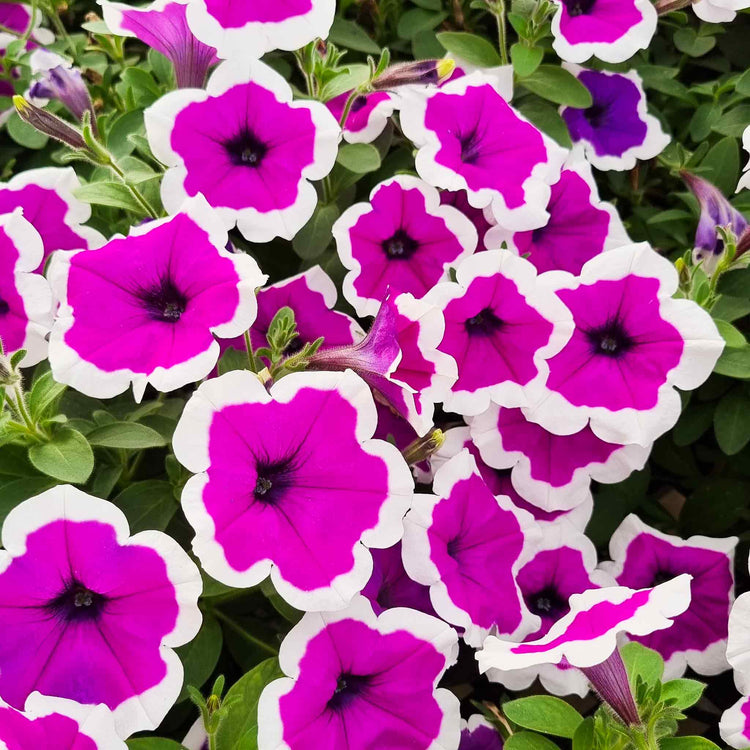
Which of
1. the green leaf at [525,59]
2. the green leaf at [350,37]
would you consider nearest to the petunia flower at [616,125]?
the green leaf at [525,59]

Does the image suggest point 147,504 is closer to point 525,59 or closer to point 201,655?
point 201,655

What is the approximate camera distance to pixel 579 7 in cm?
135

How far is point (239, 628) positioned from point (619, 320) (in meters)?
0.64

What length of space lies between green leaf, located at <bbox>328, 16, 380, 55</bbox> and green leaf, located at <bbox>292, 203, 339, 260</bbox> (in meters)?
0.34

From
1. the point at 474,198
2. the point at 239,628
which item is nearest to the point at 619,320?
the point at 474,198

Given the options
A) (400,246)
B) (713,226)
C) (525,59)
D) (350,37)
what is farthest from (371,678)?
(350,37)

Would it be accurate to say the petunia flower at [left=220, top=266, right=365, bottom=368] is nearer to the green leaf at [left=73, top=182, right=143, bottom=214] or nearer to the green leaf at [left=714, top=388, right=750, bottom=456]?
the green leaf at [left=73, top=182, right=143, bottom=214]

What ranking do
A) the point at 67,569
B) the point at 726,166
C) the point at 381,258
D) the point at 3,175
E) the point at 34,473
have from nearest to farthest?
the point at 67,569, the point at 34,473, the point at 381,258, the point at 726,166, the point at 3,175

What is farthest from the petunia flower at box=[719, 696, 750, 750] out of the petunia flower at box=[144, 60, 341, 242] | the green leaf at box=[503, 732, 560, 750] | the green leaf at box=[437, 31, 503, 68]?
the green leaf at box=[437, 31, 503, 68]

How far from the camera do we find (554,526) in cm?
120

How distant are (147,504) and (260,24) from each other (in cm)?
62

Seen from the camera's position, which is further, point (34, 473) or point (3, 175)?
point (3, 175)

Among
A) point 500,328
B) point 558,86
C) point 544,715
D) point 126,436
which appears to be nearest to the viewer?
point 544,715

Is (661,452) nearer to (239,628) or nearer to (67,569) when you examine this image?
(239,628)
